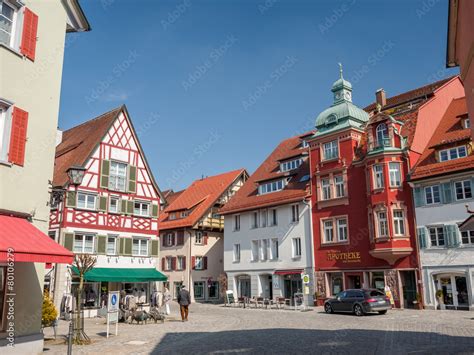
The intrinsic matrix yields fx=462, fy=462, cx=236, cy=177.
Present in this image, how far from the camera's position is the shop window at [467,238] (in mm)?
28347

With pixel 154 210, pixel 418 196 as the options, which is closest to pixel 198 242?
pixel 154 210

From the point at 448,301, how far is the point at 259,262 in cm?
1645

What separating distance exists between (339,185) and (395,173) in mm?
4946

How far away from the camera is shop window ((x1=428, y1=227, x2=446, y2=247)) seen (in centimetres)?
2993

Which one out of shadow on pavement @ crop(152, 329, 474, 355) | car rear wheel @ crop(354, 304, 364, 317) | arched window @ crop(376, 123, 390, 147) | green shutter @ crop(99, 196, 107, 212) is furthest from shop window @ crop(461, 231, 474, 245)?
green shutter @ crop(99, 196, 107, 212)

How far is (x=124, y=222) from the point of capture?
3428 cm

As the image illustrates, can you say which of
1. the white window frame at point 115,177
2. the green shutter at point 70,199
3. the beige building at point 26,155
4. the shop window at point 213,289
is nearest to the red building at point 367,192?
the shop window at point 213,289

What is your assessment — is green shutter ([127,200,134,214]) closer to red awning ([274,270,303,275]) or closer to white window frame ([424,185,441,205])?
red awning ([274,270,303,275])

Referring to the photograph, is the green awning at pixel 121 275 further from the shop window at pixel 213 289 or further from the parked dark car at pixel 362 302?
the parked dark car at pixel 362 302

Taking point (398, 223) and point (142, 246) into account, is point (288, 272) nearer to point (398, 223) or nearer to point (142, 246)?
point (398, 223)

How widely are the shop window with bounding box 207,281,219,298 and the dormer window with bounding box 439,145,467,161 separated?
26080mm

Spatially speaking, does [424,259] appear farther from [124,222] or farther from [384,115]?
[124,222]

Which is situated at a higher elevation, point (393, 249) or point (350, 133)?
point (350, 133)

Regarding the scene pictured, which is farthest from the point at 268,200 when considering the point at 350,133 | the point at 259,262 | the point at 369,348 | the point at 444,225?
the point at 369,348
